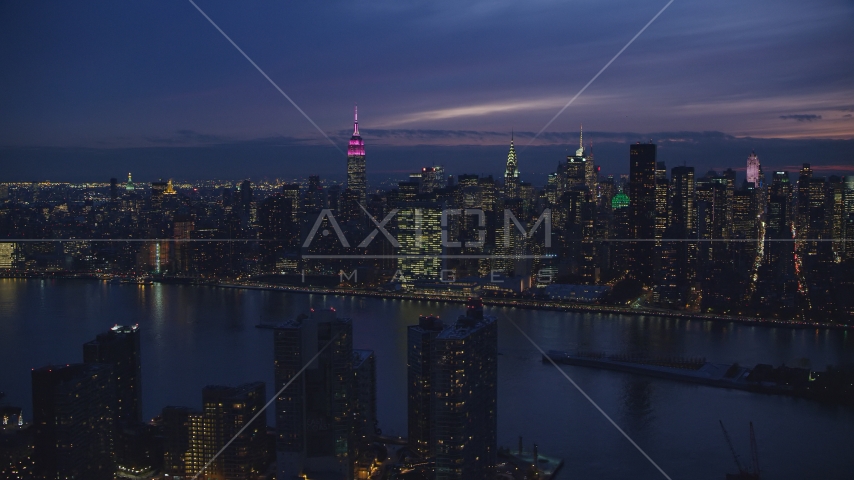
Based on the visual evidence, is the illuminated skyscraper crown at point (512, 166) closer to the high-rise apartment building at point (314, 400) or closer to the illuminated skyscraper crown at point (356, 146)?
the illuminated skyscraper crown at point (356, 146)

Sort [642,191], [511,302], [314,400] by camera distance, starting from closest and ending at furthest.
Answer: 1. [314,400]
2. [511,302]
3. [642,191]

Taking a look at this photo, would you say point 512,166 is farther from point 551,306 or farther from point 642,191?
point 551,306

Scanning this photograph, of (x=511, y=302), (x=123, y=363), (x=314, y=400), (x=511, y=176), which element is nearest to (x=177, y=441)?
(x=314, y=400)

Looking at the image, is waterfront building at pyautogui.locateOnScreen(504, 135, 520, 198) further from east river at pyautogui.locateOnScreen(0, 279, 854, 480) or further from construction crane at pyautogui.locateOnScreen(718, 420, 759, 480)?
construction crane at pyautogui.locateOnScreen(718, 420, 759, 480)

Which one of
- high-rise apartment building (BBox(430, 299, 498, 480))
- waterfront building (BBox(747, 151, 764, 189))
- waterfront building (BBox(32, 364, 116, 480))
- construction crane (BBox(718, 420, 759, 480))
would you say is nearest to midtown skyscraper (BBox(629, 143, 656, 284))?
waterfront building (BBox(747, 151, 764, 189))

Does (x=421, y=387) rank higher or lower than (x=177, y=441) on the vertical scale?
higher

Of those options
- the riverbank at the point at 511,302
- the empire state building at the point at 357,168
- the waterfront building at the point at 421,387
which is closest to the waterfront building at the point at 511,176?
the empire state building at the point at 357,168

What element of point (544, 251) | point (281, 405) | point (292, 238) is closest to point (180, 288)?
point (292, 238)

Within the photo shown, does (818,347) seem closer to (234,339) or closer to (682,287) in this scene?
(682,287)
